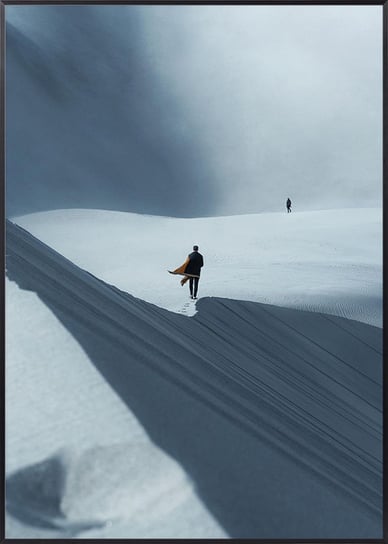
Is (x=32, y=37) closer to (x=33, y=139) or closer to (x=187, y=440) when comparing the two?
(x=33, y=139)

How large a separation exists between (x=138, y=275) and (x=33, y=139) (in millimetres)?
38031

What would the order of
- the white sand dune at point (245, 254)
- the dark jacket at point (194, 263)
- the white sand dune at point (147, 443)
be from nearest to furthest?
the white sand dune at point (147, 443)
the dark jacket at point (194, 263)
the white sand dune at point (245, 254)

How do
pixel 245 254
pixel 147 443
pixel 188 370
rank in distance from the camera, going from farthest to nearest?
pixel 245 254 → pixel 188 370 → pixel 147 443

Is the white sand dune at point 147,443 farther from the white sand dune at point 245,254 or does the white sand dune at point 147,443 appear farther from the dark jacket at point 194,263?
the white sand dune at point 245,254

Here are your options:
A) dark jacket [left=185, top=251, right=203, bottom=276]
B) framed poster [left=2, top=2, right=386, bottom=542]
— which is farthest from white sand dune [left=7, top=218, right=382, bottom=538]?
dark jacket [left=185, top=251, right=203, bottom=276]

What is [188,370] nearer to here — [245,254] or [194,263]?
[194,263]

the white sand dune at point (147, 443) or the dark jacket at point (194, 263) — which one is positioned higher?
the dark jacket at point (194, 263)

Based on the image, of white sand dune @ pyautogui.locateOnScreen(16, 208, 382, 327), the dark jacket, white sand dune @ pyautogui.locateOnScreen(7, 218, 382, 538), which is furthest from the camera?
white sand dune @ pyautogui.locateOnScreen(16, 208, 382, 327)

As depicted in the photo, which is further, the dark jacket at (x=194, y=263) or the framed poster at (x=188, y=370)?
the dark jacket at (x=194, y=263)

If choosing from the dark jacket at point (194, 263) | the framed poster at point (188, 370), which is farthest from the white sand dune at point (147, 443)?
the dark jacket at point (194, 263)

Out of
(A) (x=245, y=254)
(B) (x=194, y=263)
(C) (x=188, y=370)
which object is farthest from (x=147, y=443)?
(A) (x=245, y=254)

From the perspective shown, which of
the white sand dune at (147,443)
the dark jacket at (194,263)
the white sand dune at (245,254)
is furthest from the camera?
the white sand dune at (245,254)

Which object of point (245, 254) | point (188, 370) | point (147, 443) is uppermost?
point (245, 254)

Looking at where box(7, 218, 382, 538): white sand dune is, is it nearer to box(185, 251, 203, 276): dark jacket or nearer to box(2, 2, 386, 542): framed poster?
box(2, 2, 386, 542): framed poster
